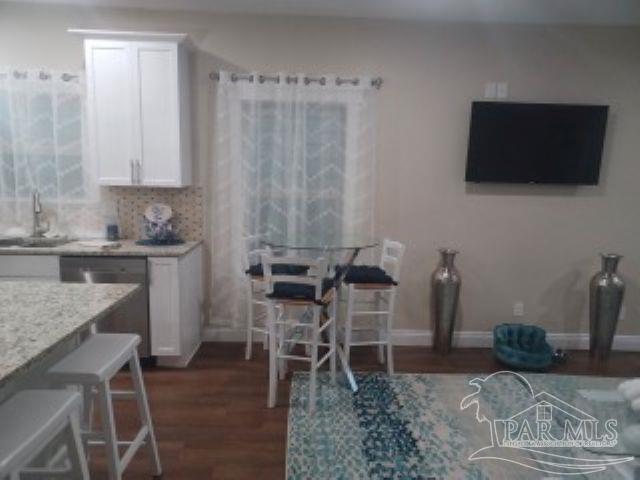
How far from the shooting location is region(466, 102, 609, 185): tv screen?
344cm

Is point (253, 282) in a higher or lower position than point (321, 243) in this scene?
lower

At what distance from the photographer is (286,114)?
3.41 metres

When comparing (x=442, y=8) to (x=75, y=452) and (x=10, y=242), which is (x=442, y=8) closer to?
(x=75, y=452)

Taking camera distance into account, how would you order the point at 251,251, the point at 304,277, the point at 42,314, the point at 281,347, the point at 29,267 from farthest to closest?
the point at 251,251 < the point at 29,267 < the point at 281,347 < the point at 304,277 < the point at 42,314

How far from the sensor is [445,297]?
346 centimetres

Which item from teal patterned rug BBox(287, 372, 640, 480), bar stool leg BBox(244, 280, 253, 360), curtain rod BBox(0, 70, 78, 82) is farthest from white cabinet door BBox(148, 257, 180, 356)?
curtain rod BBox(0, 70, 78, 82)

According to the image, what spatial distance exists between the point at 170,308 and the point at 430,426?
1.92 metres

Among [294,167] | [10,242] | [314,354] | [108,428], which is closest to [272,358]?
[314,354]

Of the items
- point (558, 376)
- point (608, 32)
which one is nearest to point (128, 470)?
point (558, 376)

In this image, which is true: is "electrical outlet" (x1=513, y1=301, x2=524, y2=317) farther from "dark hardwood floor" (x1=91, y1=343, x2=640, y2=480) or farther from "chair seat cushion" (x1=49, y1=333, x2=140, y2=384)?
"chair seat cushion" (x1=49, y1=333, x2=140, y2=384)

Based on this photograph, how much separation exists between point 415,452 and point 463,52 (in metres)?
2.97

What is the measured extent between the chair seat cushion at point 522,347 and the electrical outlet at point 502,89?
1892 millimetres

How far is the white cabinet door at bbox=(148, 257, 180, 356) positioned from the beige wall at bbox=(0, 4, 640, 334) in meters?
0.94

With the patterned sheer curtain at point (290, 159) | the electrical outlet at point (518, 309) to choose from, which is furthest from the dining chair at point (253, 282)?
the electrical outlet at point (518, 309)
